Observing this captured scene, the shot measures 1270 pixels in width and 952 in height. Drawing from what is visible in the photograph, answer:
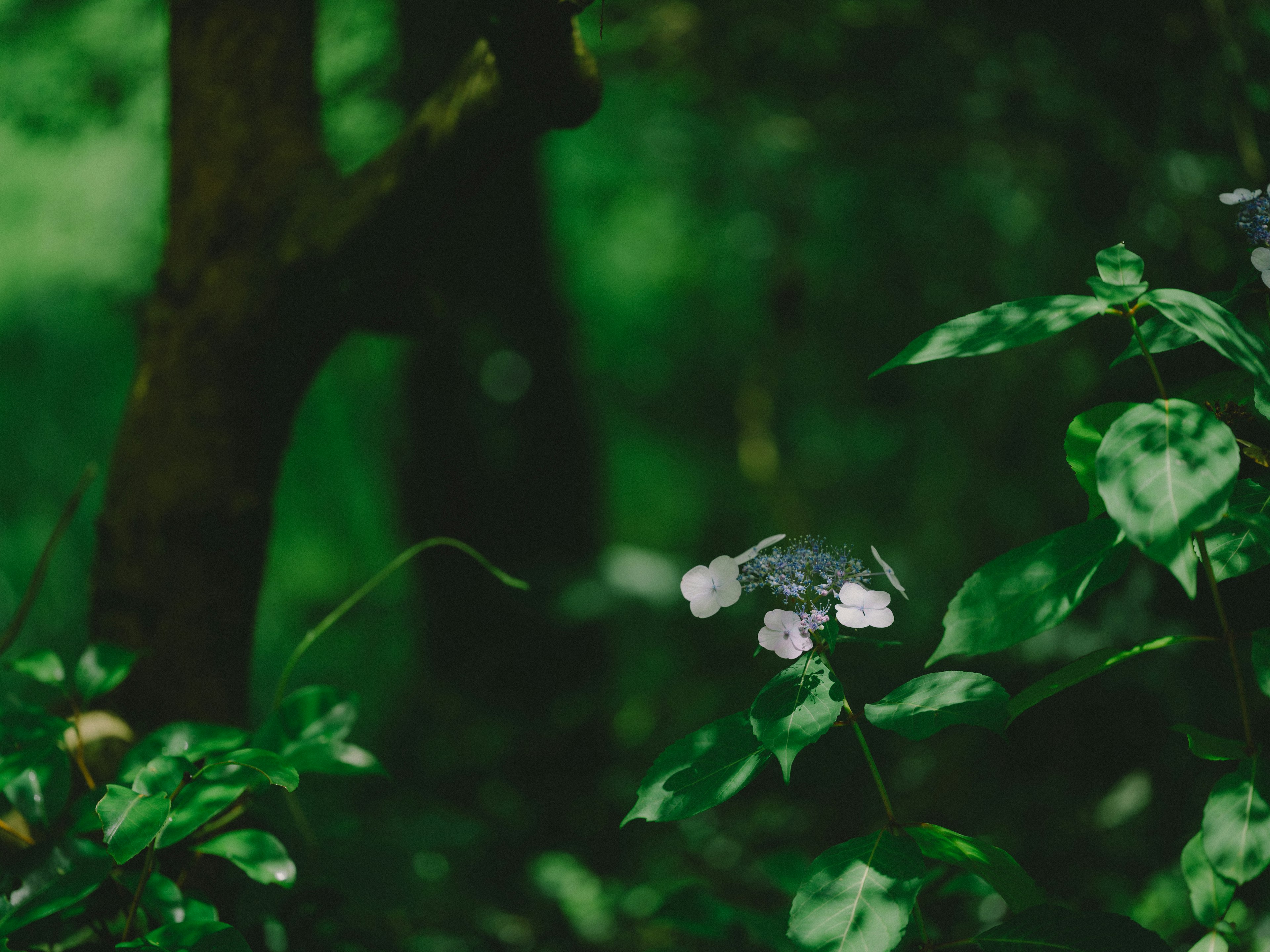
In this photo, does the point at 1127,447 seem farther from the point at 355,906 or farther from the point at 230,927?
the point at 355,906

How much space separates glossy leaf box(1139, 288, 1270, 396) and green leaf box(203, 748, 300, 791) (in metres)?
0.88

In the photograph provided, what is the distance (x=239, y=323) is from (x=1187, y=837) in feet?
9.00

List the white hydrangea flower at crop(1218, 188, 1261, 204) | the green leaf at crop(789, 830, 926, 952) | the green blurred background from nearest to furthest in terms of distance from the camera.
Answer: the green leaf at crop(789, 830, 926, 952) < the white hydrangea flower at crop(1218, 188, 1261, 204) < the green blurred background

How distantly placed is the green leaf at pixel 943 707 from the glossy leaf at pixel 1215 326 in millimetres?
327

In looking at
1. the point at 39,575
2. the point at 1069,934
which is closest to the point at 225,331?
the point at 39,575

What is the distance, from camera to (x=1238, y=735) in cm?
223

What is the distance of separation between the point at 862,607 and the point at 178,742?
928 mm

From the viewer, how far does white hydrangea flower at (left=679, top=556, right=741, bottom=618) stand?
77 centimetres

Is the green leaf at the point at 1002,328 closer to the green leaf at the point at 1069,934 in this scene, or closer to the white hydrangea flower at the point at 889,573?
the white hydrangea flower at the point at 889,573

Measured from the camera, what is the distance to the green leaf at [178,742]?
3.16ft

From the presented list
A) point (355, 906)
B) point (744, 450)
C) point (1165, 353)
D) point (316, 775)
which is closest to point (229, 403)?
point (355, 906)

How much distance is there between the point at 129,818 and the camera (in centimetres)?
73

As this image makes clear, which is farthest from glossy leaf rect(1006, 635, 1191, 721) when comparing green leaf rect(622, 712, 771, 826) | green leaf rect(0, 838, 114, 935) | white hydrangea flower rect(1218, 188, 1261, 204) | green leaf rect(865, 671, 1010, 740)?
green leaf rect(0, 838, 114, 935)

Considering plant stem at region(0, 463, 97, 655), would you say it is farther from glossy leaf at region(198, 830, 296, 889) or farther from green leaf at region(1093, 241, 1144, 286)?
green leaf at region(1093, 241, 1144, 286)
